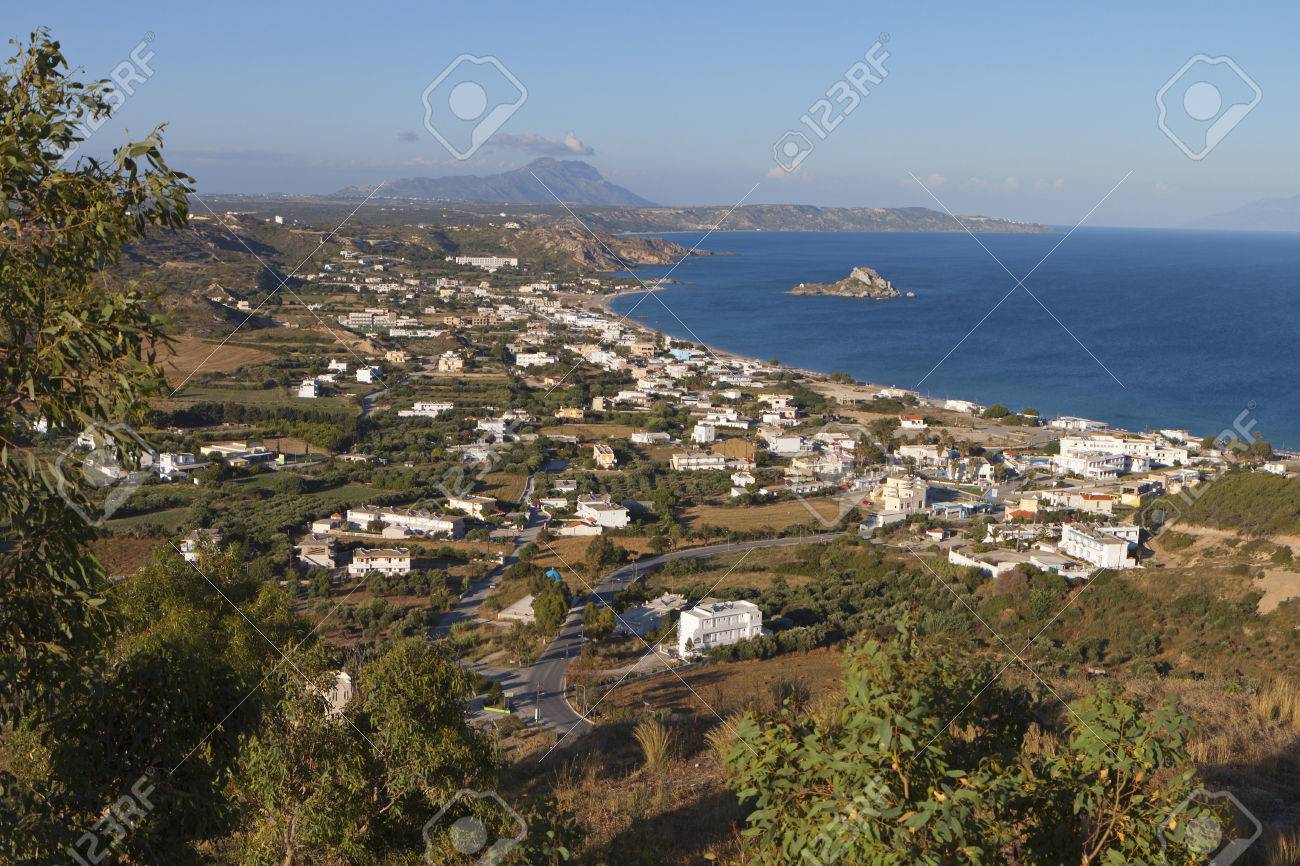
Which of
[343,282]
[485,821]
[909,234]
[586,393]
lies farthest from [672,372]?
[909,234]

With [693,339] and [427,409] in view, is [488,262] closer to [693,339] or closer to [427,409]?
[693,339]

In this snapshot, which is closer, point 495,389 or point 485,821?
point 485,821

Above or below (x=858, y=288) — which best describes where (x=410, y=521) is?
below

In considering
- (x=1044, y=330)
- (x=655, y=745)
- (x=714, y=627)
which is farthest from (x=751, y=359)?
(x=655, y=745)

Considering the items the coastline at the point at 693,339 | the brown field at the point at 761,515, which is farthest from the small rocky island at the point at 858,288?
the brown field at the point at 761,515

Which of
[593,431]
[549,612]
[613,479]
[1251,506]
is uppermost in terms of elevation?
[1251,506]

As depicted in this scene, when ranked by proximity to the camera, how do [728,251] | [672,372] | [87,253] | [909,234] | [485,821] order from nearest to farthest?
[87,253] < [485,821] < [672,372] < [728,251] < [909,234]

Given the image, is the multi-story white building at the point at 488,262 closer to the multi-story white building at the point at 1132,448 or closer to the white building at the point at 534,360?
the white building at the point at 534,360

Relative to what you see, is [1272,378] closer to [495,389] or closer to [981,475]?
[981,475]

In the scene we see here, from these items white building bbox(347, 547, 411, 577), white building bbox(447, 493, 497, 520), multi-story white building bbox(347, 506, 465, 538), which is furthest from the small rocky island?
white building bbox(347, 547, 411, 577)
